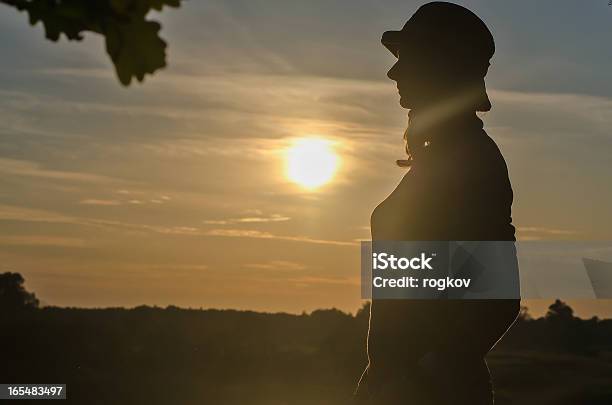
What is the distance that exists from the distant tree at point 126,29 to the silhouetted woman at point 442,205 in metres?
6.11

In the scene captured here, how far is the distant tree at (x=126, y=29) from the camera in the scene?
3656 mm

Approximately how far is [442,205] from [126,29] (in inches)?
243

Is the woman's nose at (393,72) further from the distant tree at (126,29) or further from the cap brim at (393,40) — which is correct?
the distant tree at (126,29)

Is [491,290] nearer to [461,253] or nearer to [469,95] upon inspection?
[461,253]

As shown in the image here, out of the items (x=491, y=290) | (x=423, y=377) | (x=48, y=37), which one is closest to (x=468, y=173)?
(x=491, y=290)

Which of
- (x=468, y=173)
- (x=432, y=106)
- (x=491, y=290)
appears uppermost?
(x=432, y=106)

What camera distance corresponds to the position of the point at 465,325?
9617mm

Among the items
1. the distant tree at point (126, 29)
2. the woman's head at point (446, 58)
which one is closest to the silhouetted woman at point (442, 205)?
the woman's head at point (446, 58)

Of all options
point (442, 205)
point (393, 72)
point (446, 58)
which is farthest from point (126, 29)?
point (393, 72)

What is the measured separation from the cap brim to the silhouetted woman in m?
0.01

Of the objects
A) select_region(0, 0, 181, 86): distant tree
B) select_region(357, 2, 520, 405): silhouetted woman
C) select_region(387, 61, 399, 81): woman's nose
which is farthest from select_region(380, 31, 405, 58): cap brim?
select_region(0, 0, 181, 86): distant tree

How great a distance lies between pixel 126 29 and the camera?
3701 millimetres

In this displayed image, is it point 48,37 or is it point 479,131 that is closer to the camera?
point 48,37

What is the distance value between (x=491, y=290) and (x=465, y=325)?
451mm
